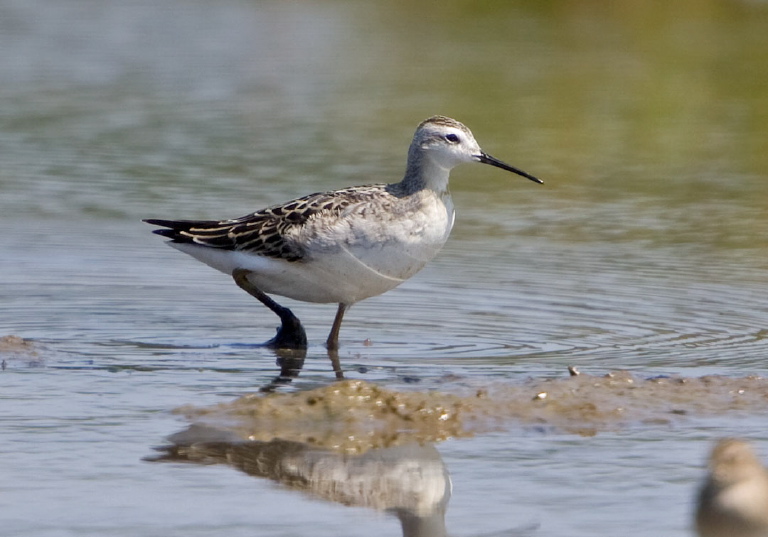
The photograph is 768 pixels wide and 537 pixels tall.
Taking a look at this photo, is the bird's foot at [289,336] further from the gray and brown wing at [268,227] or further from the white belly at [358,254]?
the gray and brown wing at [268,227]

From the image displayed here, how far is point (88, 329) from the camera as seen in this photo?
950 centimetres

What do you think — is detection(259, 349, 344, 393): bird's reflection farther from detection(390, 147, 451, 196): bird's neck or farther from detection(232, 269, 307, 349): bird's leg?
detection(390, 147, 451, 196): bird's neck

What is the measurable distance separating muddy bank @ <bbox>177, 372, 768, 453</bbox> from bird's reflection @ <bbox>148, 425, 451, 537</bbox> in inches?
5.6

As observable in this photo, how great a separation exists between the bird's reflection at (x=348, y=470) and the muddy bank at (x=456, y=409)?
142mm

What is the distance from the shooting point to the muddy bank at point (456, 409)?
7.09 m

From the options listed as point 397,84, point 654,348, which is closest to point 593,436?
point 654,348

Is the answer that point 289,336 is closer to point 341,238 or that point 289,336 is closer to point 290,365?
point 290,365

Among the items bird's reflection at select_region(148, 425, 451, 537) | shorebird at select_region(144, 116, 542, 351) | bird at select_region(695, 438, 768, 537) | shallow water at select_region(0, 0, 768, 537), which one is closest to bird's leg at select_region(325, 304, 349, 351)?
shorebird at select_region(144, 116, 542, 351)

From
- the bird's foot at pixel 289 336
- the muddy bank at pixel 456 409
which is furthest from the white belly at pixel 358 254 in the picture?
the muddy bank at pixel 456 409

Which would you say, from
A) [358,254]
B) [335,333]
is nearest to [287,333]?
[335,333]

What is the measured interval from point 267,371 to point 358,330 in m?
1.36

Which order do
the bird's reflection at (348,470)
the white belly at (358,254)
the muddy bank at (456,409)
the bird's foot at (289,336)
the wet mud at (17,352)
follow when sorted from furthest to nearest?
1. the bird's foot at (289,336)
2. the white belly at (358,254)
3. the wet mud at (17,352)
4. the muddy bank at (456,409)
5. the bird's reflection at (348,470)

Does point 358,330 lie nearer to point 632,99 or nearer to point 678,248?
point 678,248

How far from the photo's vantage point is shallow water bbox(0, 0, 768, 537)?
6195 millimetres
